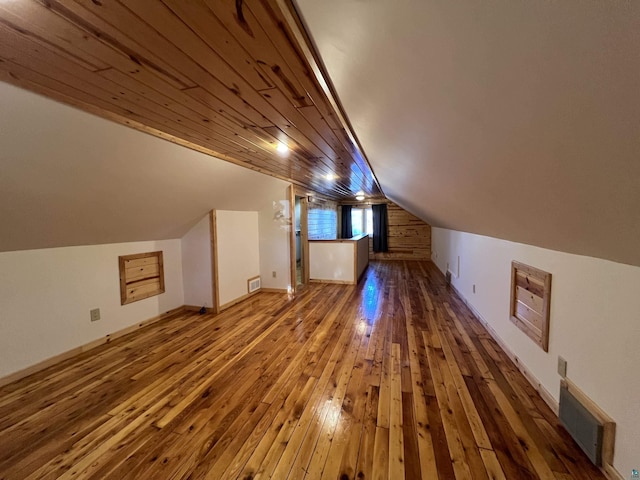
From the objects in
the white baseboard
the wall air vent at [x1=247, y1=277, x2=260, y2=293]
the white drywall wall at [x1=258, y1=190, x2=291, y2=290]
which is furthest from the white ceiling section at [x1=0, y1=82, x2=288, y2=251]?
the white baseboard

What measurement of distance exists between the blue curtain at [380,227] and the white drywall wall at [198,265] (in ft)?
18.7

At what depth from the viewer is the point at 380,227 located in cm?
825

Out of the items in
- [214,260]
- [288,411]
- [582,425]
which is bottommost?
[288,411]

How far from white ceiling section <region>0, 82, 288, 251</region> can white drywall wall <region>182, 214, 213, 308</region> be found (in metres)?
0.45

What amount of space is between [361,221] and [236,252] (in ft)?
18.7

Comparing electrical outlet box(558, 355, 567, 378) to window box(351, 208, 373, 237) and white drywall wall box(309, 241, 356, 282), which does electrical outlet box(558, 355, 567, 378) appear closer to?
white drywall wall box(309, 241, 356, 282)

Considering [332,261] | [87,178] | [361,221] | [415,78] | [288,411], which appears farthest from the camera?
[361,221]

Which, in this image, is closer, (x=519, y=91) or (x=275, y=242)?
(x=519, y=91)

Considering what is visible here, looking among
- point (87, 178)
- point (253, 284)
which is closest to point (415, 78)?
point (87, 178)

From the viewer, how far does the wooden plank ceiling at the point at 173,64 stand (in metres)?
0.82

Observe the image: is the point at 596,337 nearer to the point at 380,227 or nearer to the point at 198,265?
the point at 198,265

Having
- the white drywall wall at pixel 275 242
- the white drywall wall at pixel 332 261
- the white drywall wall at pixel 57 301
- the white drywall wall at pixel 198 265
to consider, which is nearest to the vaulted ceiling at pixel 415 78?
the white drywall wall at pixel 57 301

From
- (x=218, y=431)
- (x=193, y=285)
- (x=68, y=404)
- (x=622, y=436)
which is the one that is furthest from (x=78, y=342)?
(x=622, y=436)

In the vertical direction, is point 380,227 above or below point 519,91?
below
